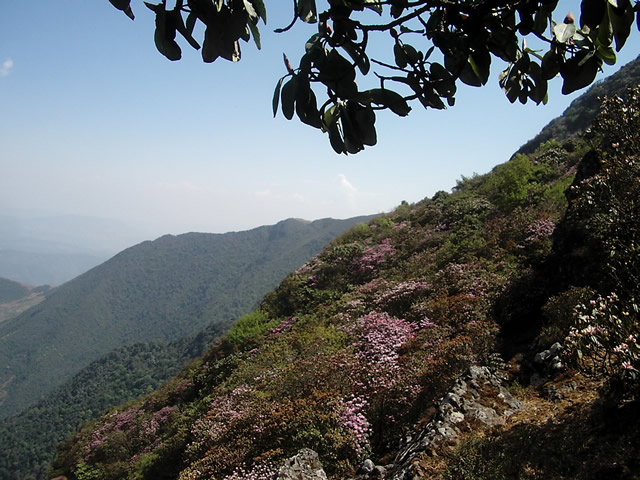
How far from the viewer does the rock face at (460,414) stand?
3145 millimetres

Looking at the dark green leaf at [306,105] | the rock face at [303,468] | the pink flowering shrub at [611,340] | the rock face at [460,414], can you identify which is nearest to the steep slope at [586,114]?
the rock face at [460,414]

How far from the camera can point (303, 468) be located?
380 centimetres

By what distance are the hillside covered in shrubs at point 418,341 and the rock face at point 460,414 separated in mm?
238

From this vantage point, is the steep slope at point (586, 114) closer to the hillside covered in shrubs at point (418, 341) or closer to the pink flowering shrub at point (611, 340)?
the hillside covered in shrubs at point (418, 341)

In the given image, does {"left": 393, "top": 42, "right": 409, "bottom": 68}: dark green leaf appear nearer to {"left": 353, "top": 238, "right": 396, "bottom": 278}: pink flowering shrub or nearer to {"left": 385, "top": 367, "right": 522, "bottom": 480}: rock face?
{"left": 385, "top": 367, "right": 522, "bottom": 480}: rock face

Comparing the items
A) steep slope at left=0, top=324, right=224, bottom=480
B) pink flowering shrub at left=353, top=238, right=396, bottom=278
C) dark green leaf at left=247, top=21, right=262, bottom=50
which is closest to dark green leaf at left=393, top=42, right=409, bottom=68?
dark green leaf at left=247, top=21, right=262, bottom=50

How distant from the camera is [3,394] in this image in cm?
10700

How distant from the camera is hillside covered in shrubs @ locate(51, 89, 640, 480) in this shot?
3.21m

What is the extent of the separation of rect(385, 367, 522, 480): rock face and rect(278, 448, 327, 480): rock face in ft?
2.88

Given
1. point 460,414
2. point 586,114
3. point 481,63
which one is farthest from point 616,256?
point 586,114

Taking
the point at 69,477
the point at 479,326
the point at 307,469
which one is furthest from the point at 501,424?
the point at 69,477

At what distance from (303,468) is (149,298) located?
516 ft

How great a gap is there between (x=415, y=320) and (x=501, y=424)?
4101 mm

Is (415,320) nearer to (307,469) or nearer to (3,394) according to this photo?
(307,469)
